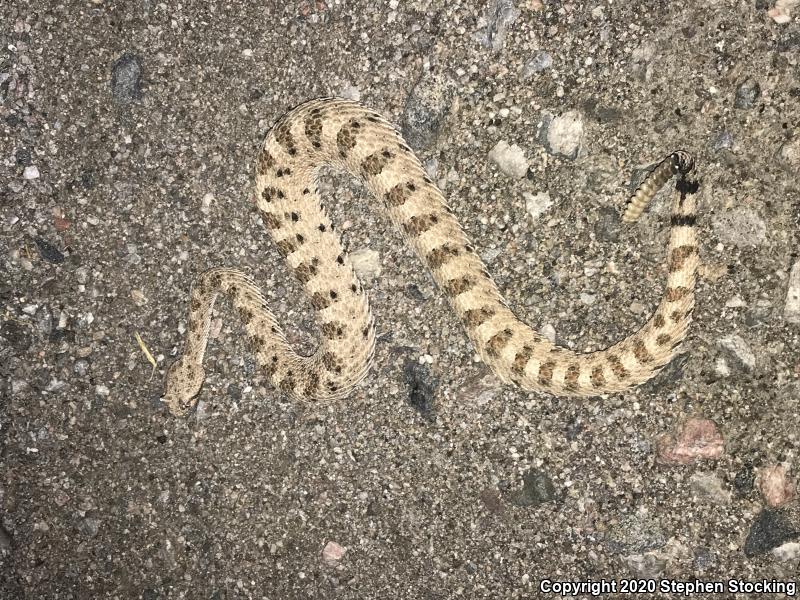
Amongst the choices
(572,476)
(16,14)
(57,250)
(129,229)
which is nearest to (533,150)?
(572,476)

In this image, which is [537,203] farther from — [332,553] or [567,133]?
[332,553]

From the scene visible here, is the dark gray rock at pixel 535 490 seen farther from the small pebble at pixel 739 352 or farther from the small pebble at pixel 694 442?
the small pebble at pixel 739 352

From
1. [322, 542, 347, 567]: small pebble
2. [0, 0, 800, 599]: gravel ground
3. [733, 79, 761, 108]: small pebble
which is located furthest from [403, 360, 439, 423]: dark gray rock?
[733, 79, 761, 108]: small pebble

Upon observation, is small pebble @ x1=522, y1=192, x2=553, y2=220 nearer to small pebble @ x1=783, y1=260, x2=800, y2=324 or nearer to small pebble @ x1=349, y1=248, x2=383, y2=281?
small pebble @ x1=349, y1=248, x2=383, y2=281

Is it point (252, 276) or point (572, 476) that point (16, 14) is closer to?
point (252, 276)

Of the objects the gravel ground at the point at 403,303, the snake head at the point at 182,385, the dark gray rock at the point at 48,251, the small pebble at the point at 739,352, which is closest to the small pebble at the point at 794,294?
the gravel ground at the point at 403,303

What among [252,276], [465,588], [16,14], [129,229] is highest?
[16,14]

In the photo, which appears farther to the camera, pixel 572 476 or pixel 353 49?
pixel 353 49
